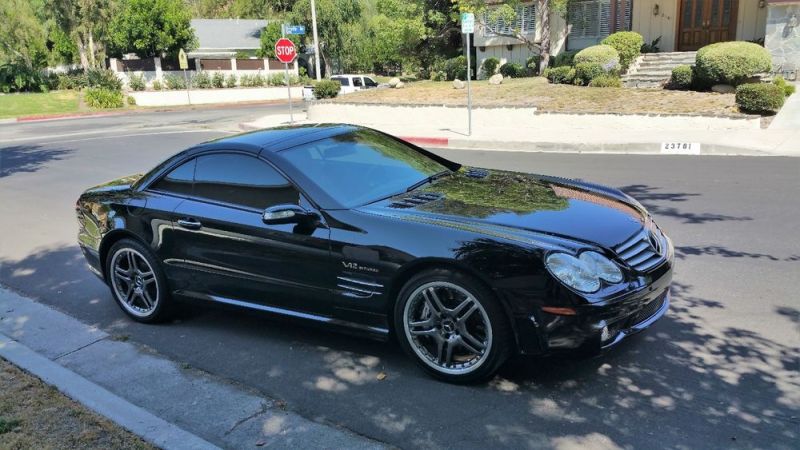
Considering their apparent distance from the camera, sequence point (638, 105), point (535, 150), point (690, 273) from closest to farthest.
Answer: point (690, 273) < point (535, 150) < point (638, 105)

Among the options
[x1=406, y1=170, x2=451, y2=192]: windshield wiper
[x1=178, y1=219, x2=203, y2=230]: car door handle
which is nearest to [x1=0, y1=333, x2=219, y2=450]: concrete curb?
[x1=178, y1=219, x2=203, y2=230]: car door handle

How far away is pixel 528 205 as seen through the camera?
4195mm

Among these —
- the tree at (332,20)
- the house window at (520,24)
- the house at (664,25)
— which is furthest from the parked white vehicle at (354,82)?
the tree at (332,20)

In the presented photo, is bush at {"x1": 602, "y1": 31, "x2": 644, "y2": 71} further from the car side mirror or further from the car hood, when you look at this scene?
the car side mirror

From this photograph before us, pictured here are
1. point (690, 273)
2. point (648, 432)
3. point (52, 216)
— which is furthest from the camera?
point (52, 216)

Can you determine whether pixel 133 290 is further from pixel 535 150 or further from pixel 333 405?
pixel 535 150

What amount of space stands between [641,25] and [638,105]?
10.1 m

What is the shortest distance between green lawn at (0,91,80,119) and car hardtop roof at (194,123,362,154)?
112ft

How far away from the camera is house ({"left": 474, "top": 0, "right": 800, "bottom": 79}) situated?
19.8 m

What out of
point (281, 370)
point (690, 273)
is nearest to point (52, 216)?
point (281, 370)

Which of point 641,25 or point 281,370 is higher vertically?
point 641,25

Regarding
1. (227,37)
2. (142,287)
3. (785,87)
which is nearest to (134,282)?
(142,287)

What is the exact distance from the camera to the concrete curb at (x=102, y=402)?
334cm

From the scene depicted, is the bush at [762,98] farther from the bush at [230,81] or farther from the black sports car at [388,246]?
the bush at [230,81]
